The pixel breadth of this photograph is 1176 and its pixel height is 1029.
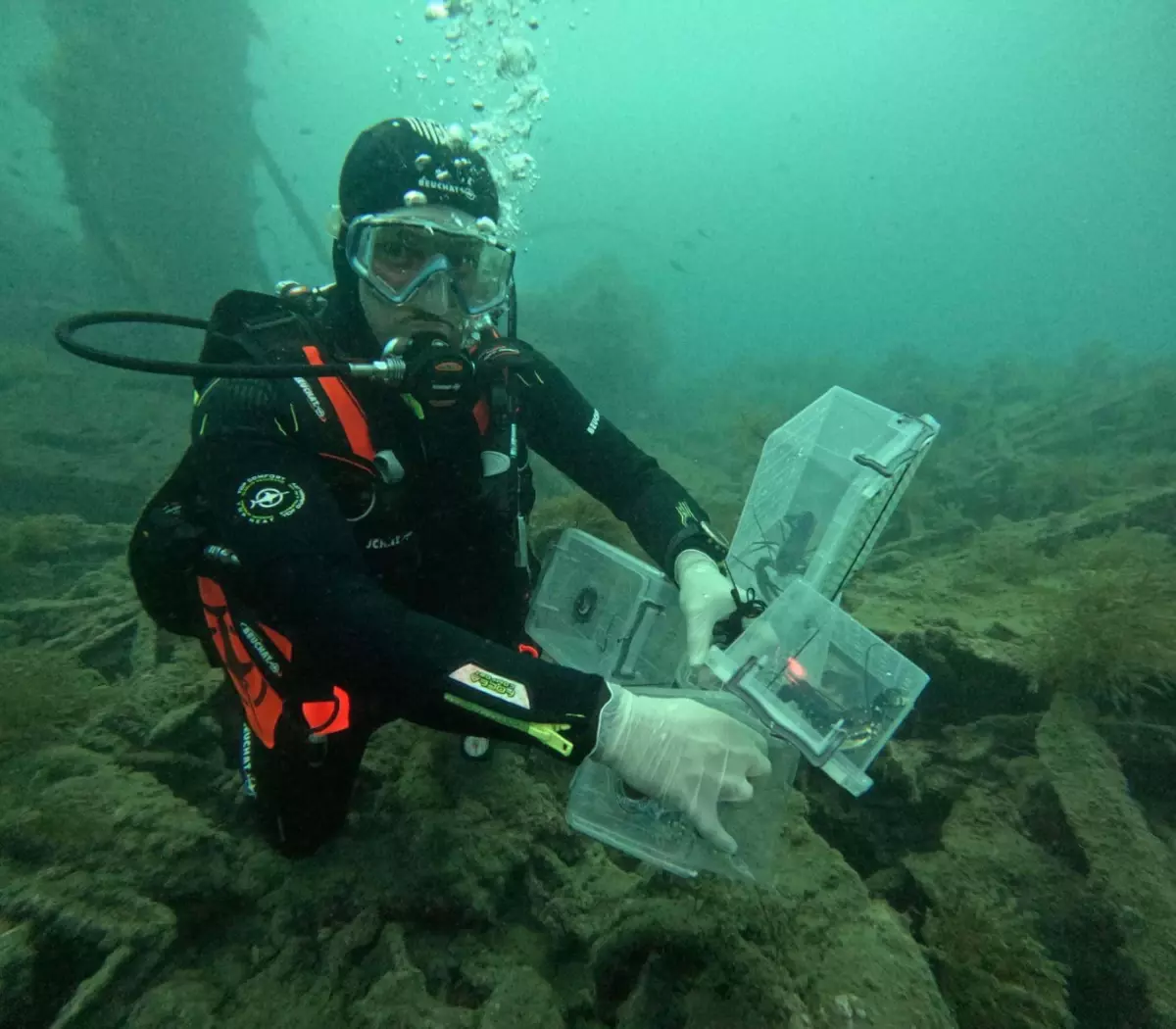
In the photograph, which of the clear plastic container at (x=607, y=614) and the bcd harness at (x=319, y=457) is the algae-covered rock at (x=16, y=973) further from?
the clear plastic container at (x=607, y=614)

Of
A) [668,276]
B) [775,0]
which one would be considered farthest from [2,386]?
[775,0]

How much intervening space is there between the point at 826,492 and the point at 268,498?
2.32 meters

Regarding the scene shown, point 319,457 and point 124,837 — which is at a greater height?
point 319,457

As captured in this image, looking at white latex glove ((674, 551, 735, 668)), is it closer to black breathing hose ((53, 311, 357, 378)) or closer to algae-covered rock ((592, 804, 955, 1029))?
algae-covered rock ((592, 804, 955, 1029))

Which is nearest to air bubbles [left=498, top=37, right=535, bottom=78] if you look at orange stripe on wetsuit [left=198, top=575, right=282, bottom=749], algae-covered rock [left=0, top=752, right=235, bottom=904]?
orange stripe on wetsuit [left=198, top=575, right=282, bottom=749]

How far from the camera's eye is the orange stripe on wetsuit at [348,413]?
93.7 inches

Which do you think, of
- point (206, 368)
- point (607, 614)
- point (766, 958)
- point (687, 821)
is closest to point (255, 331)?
point (206, 368)

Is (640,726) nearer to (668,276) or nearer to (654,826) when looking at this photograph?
(654,826)

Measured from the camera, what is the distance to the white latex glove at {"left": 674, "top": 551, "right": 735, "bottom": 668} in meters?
2.21

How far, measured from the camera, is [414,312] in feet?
9.43

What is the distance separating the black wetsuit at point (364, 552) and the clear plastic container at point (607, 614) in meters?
0.15

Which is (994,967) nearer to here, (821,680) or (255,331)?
(821,680)

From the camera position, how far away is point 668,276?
88.2 metres

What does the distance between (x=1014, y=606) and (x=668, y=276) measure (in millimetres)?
91471
